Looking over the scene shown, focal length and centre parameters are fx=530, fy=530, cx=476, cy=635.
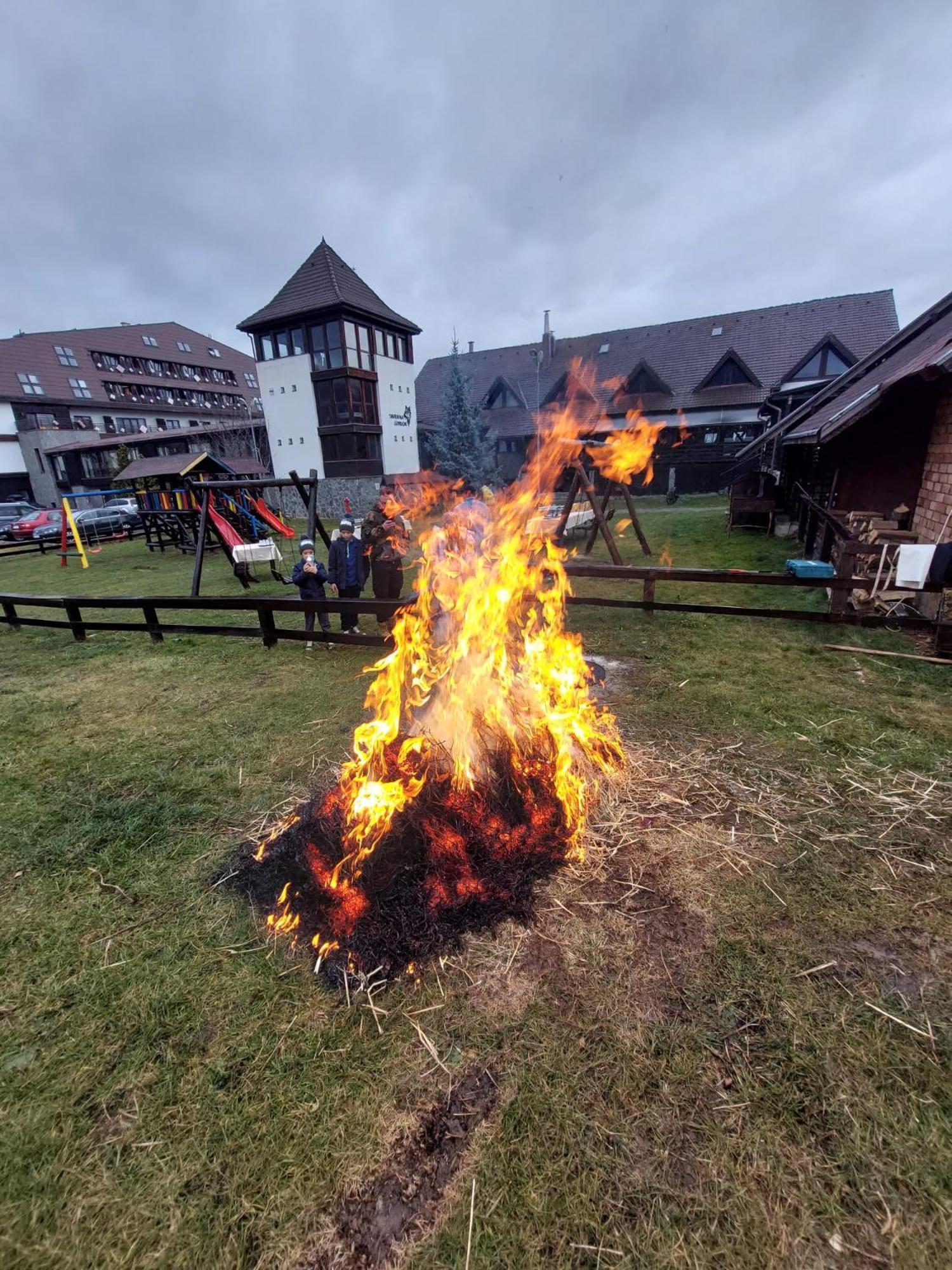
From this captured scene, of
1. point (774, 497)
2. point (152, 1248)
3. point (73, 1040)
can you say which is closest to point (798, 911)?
point (152, 1248)

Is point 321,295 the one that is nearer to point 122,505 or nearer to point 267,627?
point 122,505

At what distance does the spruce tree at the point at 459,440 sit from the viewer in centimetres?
3161

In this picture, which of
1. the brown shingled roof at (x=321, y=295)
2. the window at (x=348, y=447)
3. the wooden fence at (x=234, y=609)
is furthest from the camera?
the window at (x=348, y=447)

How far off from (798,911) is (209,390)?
68.7m

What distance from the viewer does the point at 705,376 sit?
33.4m

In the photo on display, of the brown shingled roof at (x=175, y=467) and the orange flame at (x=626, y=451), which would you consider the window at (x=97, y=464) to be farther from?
the orange flame at (x=626, y=451)

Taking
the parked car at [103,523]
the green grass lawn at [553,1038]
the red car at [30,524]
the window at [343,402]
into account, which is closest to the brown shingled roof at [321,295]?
the window at [343,402]

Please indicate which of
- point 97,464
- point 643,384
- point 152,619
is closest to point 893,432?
point 152,619

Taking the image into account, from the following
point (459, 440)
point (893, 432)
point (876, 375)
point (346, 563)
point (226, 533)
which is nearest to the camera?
point (346, 563)

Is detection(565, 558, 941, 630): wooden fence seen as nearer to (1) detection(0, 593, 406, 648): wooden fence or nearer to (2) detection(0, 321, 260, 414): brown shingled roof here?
(1) detection(0, 593, 406, 648): wooden fence

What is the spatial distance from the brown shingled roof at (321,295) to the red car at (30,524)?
1478 cm

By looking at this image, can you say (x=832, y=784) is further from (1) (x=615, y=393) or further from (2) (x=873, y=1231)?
(1) (x=615, y=393)

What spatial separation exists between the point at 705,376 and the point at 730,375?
148 cm

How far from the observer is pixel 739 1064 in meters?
2.46
